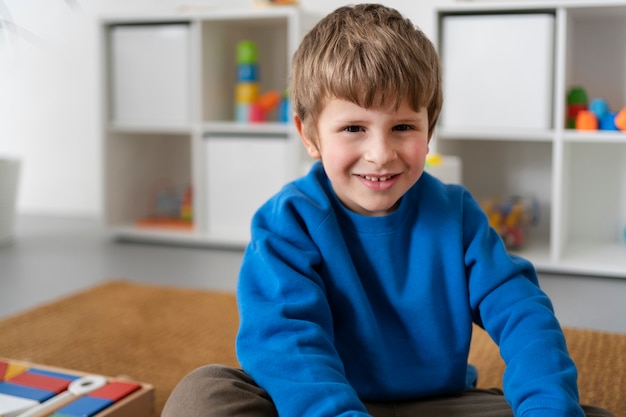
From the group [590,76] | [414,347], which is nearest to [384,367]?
[414,347]

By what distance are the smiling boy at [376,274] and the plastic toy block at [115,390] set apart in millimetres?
268

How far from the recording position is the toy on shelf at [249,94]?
2504 mm

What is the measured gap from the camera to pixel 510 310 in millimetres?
823

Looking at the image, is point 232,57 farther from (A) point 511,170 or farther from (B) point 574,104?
(B) point 574,104

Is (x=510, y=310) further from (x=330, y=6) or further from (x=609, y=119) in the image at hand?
(x=330, y=6)

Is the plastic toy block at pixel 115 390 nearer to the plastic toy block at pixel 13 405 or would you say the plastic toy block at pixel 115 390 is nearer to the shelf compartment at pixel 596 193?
the plastic toy block at pixel 13 405

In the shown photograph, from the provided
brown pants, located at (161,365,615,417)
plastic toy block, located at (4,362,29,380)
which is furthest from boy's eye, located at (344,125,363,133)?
plastic toy block, located at (4,362,29,380)

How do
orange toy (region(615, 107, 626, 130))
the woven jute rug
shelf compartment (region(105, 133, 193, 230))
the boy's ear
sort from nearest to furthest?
the boy's ear < the woven jute rug < orange toy (region(615, 107, 626, 130)) < shelf compartment (region(105, 133, 193, 230))

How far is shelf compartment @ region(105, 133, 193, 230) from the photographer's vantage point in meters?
2.63

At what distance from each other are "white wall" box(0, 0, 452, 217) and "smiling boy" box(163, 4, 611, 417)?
2.32 meters

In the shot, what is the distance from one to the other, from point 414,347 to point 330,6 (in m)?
1.92

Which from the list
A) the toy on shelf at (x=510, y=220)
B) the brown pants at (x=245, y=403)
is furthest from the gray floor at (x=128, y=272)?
the brown pants at (x=245, y=403)

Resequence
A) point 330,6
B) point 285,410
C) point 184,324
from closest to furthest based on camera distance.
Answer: point 285,410 → point 184,324 → point 330,6

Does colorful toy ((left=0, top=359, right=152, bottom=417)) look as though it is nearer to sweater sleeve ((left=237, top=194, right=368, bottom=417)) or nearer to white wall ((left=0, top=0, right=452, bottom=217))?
sweater sleeve ((left=237, top=194, right=368, bottom=417))
